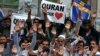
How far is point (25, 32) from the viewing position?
11.1m

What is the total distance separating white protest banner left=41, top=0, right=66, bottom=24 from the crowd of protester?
0.14m

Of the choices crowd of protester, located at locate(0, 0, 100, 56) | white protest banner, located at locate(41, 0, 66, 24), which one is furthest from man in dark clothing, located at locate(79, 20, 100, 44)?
white protest banner, located at locate(41, 0, 66, 24)

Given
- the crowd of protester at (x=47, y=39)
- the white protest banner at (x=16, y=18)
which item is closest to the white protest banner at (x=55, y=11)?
the crowd of protester at (x=47, y=39)

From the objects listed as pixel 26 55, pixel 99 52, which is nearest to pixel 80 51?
pixel 99 52

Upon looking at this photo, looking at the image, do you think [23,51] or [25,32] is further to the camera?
[25,32]

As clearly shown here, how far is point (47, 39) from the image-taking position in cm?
1085

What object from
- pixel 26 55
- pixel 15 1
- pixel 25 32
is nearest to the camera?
pixel 26 55

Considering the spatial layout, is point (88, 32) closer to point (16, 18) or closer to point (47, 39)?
point (47, 39)

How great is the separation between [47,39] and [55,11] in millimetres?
1043

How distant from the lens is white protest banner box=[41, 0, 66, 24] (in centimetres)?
1150

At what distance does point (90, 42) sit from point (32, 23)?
138 cm

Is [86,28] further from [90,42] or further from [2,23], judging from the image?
[2,23]

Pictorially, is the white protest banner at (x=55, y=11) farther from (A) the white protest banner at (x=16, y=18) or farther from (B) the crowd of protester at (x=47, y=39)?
(A) the white protest banner at (x=16, y=18)

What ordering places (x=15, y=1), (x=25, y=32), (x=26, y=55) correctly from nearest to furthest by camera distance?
1. (x=26, y=55)
2. (x=25, y=32)
3. (x=15, y=1)
